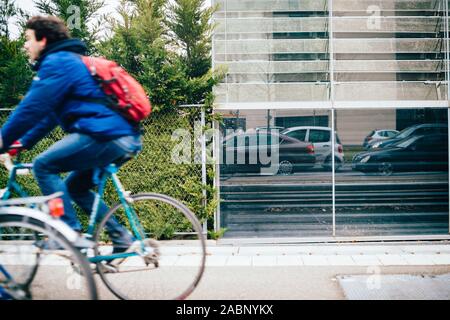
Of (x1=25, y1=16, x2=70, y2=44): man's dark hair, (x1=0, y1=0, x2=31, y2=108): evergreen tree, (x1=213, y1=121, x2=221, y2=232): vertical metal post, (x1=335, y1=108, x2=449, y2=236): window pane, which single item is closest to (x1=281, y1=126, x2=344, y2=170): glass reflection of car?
(x1=335, y1=108, x2=449, y2=236): window pane

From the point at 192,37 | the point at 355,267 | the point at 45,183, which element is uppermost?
the point at 192,37

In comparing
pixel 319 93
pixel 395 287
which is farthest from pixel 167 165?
pixel 395 287

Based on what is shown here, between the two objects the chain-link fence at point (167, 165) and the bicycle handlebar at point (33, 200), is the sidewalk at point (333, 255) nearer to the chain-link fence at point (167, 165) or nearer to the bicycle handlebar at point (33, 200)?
the chain-link fence at point (167, 165)

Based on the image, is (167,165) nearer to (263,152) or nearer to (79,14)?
(263,152)

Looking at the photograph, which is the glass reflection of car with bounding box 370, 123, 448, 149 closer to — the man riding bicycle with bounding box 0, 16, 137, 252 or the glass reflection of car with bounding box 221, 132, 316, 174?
the glass reflection of car with bounding box 221, 132, 316, 174

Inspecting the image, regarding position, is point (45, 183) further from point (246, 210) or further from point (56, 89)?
point (246, 210)

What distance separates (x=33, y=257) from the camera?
3137 millimetres

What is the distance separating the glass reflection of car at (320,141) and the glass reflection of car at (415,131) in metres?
0.68

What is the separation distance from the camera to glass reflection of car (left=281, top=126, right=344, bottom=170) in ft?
25.4

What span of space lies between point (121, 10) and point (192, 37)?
118cm

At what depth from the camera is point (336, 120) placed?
7742 mm

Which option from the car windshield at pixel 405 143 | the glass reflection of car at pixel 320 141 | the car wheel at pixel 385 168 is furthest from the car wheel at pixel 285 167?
the car windshield at pixel 405 143
